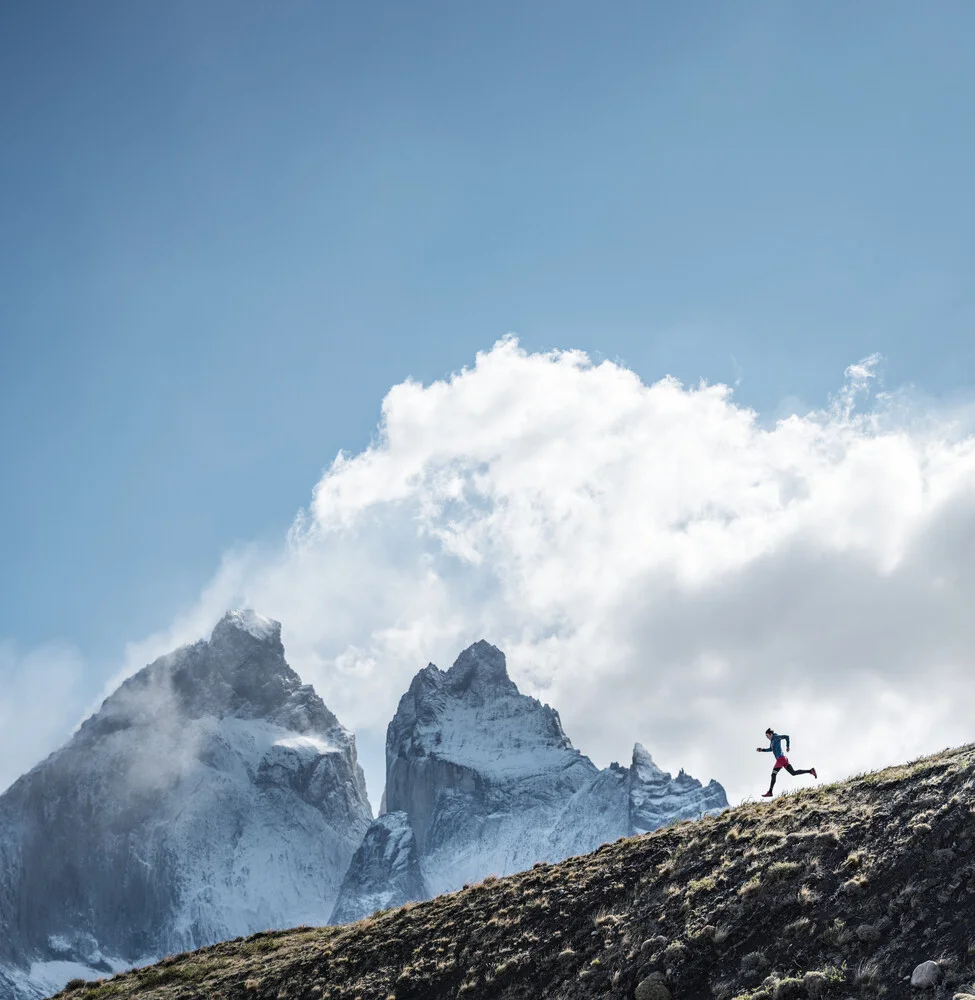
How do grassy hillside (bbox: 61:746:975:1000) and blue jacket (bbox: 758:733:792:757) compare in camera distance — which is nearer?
grassy hillside (bbox: 61:746:975:1000)

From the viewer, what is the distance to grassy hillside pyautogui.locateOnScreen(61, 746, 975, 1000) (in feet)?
61.1

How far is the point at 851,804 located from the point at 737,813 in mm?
5147

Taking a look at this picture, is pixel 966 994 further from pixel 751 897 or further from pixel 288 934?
pixel 288 934

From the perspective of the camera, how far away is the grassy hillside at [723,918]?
18.6 metres

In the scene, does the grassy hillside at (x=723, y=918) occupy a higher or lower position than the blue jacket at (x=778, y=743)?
lower

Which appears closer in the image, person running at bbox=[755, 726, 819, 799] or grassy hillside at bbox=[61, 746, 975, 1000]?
grassy hillside at bbox=[61, 746, 975, 1000]

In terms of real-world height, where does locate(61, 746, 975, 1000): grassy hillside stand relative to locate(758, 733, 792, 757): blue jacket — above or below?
below

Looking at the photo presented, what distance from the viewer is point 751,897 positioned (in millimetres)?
22625

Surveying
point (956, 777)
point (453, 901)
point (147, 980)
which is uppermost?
point (956, 777)

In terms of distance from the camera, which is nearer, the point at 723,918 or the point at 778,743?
the point at 723,918

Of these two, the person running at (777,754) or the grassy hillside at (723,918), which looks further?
the person running at (777,754)

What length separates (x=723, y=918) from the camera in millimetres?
22375

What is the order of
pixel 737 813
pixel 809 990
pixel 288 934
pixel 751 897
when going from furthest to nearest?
pixel 288 934 < pixel 737 813 < pixel 751 897 < pixel 809 990

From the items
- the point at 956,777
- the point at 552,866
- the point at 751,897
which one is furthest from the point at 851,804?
the point at 552,866
